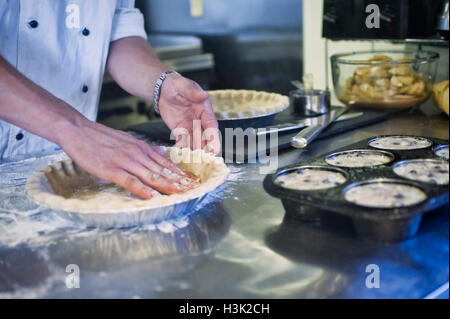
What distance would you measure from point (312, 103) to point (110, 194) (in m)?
0.91

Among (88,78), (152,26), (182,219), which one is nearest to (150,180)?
(182,219)

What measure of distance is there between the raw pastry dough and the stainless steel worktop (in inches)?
2.9

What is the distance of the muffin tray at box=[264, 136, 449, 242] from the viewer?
2.63ft

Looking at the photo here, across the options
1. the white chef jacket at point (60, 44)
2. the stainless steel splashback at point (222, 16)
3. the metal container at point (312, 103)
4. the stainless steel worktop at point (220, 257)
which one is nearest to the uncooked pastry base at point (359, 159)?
the stainless steel worktop at point (220, 257)

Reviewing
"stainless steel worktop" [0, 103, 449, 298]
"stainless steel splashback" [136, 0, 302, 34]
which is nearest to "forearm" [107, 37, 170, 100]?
"stainless steel worktop" [0, 103, 449, 298]

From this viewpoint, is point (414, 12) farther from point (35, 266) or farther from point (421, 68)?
point (35, 266)

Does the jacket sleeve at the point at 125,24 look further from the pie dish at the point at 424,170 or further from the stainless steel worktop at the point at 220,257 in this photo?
the pie dish at the point at 424,170

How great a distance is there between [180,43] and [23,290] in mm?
3119

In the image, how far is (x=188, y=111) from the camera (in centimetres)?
148

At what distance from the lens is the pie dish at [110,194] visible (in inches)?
36.3

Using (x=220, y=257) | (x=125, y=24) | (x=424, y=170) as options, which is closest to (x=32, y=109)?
(x=220, y=257)

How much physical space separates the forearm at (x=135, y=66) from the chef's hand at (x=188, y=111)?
0.12 meters

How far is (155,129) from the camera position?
1740 millimetres
